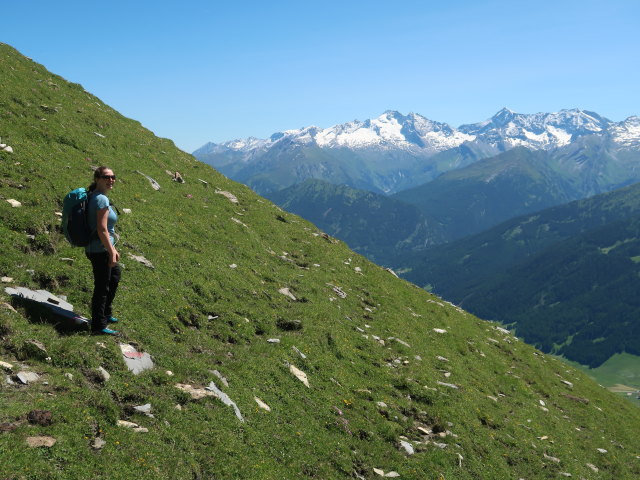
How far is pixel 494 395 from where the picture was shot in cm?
2580

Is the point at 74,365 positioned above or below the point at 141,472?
above

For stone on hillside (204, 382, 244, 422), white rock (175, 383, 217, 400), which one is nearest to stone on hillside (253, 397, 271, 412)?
stone on hillside (204, 382, 244, 422)

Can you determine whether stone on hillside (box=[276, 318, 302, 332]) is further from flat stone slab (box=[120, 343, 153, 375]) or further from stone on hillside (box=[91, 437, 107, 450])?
stone on hillside (box=[91, 437, 107, 450])

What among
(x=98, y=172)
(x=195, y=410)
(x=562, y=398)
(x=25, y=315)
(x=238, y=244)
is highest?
(x=98, y=172)

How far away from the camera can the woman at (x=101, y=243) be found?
516 inches

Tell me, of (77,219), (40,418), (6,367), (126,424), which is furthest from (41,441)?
(77,219)

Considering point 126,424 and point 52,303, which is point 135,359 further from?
point 52,303

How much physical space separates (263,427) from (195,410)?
92.1 inches

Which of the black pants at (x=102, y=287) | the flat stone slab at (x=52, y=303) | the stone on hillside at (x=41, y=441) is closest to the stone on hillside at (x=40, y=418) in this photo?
the stone on hillside at (x=41, y=441)

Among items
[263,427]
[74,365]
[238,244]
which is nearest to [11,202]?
[74,365]

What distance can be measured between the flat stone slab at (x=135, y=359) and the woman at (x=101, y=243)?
1200 millimetres

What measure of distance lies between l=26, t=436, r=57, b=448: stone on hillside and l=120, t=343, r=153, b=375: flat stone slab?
3.80 m

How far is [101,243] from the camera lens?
1323 cm

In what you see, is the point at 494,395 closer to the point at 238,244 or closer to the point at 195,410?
the point at 238,244
